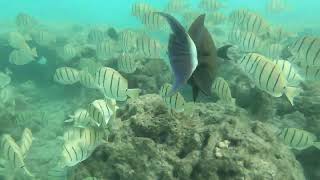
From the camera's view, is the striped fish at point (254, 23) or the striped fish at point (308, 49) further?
the striped fish at point (254, 23)

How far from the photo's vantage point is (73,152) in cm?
477

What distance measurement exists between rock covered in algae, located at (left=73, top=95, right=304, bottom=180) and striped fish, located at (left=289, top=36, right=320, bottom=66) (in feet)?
6.75

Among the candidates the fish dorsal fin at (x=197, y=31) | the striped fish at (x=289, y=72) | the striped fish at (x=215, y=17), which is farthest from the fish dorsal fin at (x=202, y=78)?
the striped fish at (x=215, y=17)

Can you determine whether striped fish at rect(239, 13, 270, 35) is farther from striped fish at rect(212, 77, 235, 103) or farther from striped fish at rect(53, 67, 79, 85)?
striped fish at rect(53, 67, 79, 85)

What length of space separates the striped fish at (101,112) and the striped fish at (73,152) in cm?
66

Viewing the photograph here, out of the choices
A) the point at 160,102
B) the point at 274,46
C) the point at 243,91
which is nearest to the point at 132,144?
the point at 160,102

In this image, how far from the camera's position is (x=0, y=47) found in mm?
15664

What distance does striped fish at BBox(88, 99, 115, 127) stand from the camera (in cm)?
564

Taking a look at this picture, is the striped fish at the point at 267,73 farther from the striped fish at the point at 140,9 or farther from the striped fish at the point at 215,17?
the striped fish at the point at 215,17

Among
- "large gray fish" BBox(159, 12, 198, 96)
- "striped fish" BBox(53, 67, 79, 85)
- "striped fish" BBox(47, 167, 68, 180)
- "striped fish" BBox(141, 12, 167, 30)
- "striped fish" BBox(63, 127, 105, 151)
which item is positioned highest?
"large gray fish" BBox(159, 12, 198, 96)

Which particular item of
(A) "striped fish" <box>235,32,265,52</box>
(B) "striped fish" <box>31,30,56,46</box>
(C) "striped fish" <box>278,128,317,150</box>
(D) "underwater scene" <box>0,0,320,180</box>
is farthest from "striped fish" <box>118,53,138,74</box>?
(B) "striped fish" <box>31,30,56,46</box>

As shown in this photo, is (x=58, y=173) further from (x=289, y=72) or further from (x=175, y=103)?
(x=289, y=72)

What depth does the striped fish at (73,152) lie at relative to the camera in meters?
4.76

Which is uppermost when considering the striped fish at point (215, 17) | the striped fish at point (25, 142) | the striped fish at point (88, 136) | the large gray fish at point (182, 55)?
the large gray fish at point (182, 55)
